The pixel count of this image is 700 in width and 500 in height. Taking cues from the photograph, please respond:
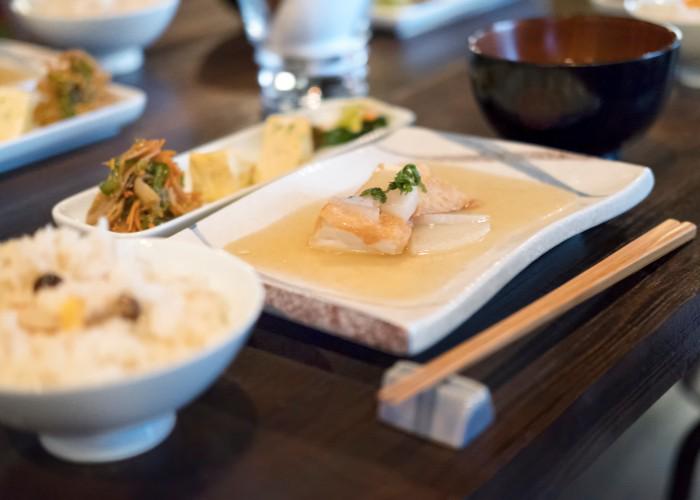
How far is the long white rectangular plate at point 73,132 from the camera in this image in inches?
56.6

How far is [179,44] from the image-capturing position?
7.00 feet

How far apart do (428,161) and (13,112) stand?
26.1 inches

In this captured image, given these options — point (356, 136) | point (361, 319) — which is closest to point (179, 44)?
point (356, 136)

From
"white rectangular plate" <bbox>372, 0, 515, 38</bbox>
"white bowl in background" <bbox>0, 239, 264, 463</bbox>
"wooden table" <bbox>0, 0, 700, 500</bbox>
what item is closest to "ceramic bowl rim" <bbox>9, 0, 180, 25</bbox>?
"white rectangular plate" <bbox>372, 0, 515, 38</bbox>

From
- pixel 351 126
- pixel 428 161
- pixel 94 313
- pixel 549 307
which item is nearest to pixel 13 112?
pixel 351 126

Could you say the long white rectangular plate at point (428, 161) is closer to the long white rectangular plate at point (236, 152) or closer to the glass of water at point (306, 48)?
the long white rectangular plate at point (236, 152)

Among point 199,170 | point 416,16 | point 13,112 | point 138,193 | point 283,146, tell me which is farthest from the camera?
point 416,16

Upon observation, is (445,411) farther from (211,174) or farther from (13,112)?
(13,112)

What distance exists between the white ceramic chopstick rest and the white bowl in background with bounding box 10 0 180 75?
125 cm

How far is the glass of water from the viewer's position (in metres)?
1.79

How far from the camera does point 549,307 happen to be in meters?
0.87

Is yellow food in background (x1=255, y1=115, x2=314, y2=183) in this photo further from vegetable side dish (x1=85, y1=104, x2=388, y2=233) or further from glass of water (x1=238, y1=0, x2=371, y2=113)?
glass of water (x1=238, y1=0, x2=371, y2=113)

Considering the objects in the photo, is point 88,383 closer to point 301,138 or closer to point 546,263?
point 546,263

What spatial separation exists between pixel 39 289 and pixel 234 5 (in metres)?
1.48
